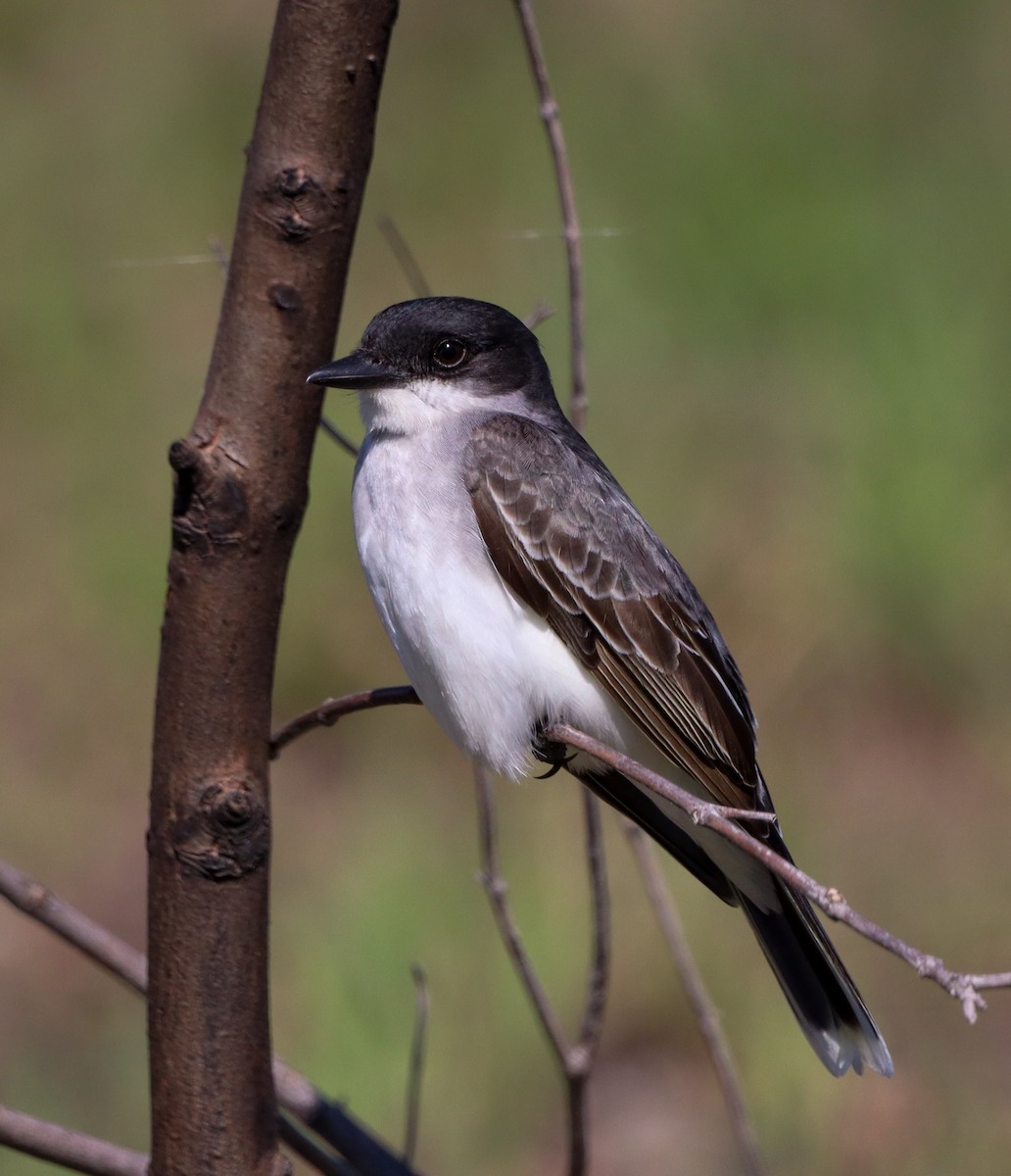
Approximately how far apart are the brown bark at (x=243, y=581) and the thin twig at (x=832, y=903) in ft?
1.68

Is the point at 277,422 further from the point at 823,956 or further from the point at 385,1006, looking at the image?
the point at 385,1006

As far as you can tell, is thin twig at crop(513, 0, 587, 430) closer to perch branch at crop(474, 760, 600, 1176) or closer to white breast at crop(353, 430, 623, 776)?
white breast at crop(353, 430, 623, 776)

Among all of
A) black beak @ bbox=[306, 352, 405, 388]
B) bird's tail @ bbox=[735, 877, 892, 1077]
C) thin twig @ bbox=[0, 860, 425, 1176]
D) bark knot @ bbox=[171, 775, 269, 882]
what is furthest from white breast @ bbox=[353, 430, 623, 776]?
bark knot @ bbox=[171, 775, 269, 882]

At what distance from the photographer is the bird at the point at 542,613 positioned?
9.34 ft

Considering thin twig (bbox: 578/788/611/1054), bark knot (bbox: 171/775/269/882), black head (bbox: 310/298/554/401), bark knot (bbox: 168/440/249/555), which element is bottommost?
bark knot (bbox: 171/775/269/882)

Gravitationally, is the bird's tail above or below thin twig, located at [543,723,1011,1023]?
above

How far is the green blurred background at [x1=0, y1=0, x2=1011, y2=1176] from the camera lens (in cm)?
464

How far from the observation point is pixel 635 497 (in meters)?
6.05

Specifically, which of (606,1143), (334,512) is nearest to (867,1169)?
(606,1143)

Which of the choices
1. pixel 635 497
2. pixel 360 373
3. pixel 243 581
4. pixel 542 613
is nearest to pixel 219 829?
pixel 243 581

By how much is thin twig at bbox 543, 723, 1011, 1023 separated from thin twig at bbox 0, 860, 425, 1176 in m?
0.76

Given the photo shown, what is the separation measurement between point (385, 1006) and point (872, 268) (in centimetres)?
415

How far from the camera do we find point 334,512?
6.16m

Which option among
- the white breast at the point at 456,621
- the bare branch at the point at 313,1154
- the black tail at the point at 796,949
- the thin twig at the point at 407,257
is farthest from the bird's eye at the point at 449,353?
the bare branch at the point at 313,1154
